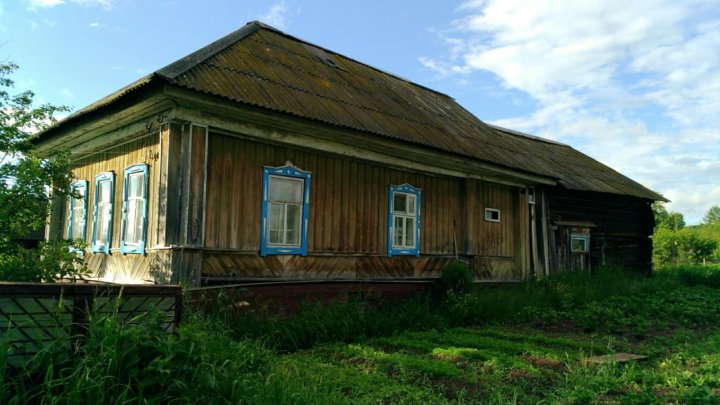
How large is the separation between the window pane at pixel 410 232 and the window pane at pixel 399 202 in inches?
9.9

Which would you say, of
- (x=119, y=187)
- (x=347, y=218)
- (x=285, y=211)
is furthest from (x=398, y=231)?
(x=119, y=187)

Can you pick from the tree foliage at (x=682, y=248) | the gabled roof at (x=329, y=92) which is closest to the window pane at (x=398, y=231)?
the gabled roof at (x=329, y=92)

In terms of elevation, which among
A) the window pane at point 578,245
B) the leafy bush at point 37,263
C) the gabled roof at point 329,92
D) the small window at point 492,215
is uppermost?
the gabled roof at point 329,92

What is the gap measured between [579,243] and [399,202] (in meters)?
7.91

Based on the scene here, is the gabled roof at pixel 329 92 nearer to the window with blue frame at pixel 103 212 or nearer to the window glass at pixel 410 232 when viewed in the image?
the window with blue frame at pixel 103 212

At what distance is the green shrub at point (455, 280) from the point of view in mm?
10234

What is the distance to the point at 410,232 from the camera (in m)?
10.8

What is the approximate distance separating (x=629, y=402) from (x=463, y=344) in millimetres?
2862

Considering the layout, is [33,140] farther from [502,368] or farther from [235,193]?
[502,368]

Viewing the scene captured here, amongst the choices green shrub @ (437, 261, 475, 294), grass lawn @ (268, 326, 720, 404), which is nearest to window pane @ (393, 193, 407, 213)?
green shrub @ (437, 261, 475, 294)

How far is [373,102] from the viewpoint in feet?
37.0

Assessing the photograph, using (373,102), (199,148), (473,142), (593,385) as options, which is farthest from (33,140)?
(593,385)

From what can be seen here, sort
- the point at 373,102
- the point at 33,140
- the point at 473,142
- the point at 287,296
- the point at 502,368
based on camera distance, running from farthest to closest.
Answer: the point at 473,142 < the point at 373,102 < the point at 33,140 < the point at 287,296 < the point at 502,368

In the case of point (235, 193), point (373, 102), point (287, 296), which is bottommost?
point (287, 296)
